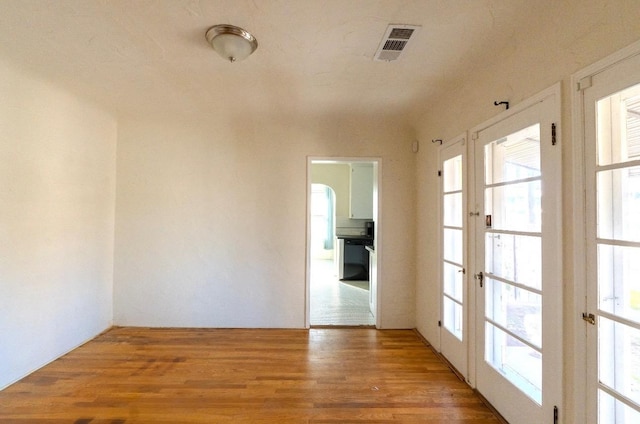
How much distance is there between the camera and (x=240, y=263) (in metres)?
3.59

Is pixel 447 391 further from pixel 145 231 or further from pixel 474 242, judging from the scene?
pixel 145 231

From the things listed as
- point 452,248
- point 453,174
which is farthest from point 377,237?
point 453,174

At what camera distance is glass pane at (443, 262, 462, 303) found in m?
2.61

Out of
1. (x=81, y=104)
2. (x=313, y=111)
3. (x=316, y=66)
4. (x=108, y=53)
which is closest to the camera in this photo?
(x=108, y=53)

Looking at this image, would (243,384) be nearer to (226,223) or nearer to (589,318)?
(226,223)

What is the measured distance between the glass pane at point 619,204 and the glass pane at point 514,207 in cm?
36

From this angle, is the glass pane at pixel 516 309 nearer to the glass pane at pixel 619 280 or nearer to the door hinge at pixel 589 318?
the door hinge at pixel 589 318

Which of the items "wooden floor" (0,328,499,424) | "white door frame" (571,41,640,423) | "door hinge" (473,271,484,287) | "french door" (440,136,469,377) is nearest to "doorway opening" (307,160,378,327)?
"wooden floor" (0,328,499,424)

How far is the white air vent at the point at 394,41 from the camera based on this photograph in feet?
6.06

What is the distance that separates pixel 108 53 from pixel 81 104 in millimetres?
1198

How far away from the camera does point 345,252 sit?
6.17 m

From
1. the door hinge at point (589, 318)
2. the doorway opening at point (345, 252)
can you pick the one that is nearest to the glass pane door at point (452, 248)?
the doorway opening at point (345, 252)

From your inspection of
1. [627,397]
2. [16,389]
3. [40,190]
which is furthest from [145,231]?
[627,397]

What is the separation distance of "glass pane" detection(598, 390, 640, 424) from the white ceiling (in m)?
1.99
